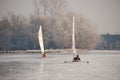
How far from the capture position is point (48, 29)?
823 cm

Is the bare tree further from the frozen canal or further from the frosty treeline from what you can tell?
the frozen canal

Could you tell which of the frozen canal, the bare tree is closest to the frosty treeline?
the bare tree

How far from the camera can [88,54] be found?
309 inches

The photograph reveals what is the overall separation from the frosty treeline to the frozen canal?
32 cm

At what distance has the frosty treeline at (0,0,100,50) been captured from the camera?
7.91 meters

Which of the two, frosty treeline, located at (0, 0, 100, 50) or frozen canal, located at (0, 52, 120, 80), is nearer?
frozen canal, located at (0, 52, 120, 80)

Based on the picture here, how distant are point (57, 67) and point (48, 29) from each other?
1.98 metres

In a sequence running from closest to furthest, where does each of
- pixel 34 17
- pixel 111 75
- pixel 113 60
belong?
pixel 111 75
pixel 113 60
pixel 34 17

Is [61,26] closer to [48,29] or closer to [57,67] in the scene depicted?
[48,29]

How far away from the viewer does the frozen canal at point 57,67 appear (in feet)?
16.9

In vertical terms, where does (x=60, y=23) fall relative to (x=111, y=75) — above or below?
above

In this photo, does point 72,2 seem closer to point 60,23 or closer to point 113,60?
point 60,23

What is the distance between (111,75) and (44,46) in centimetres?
310

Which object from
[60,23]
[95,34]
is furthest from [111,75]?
[60,23]
